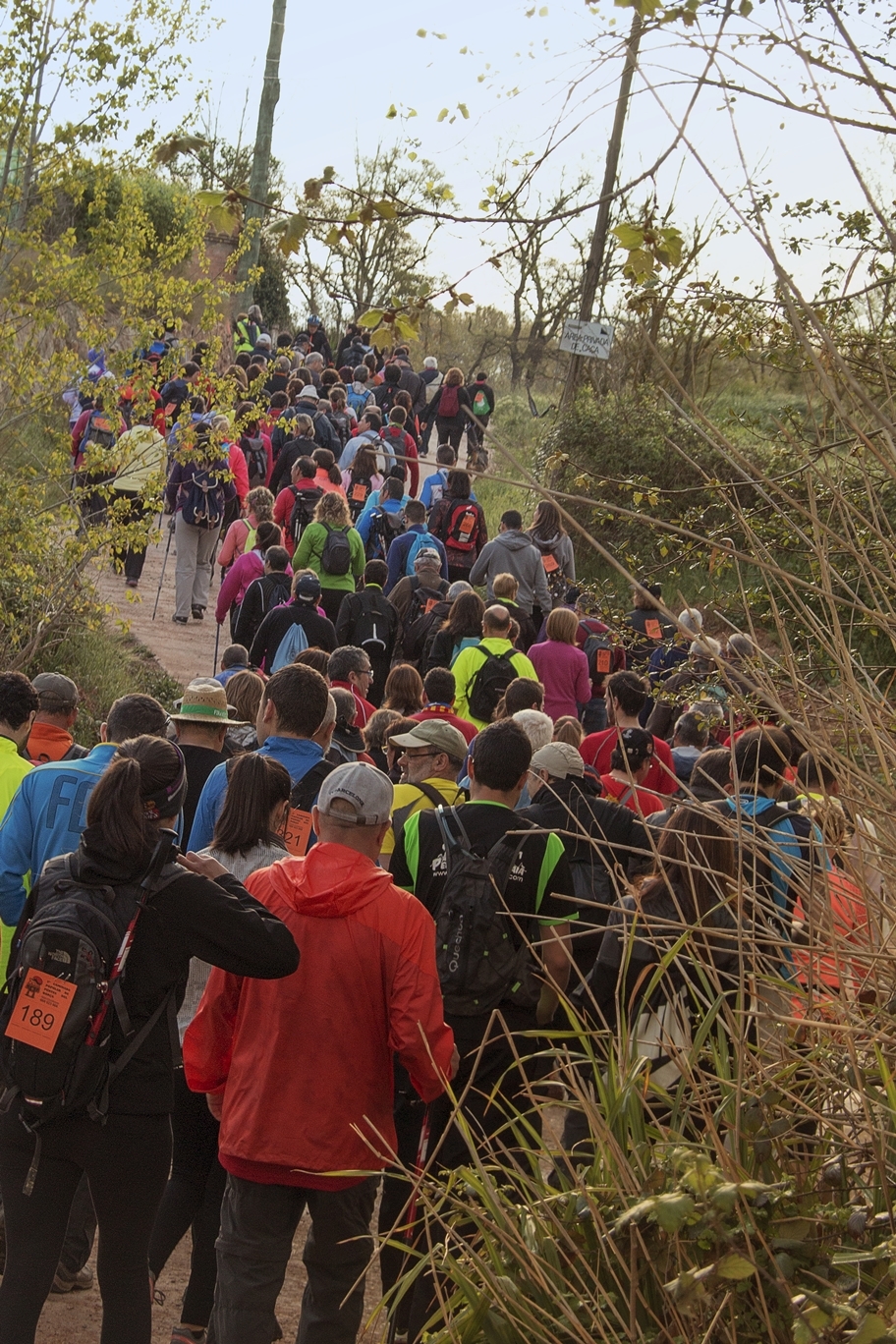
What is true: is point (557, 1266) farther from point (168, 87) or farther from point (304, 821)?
point (168, 87)

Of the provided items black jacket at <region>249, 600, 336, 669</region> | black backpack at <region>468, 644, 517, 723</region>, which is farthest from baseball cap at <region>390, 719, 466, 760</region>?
Answer: black jacket at <region>249, 600, 336, 669</region>

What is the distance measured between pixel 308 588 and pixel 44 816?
18.4 ft

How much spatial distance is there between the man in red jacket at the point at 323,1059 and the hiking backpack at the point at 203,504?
9749 millimetres

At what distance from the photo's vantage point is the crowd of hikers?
9.80 ft

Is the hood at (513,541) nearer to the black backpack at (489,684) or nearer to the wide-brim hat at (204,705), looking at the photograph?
the black backpack at (489,684)

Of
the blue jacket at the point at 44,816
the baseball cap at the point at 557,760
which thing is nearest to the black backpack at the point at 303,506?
the baseball cap at the point at 557,760

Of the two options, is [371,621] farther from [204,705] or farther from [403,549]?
[204,705]

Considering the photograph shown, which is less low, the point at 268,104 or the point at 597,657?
the point at 268,104

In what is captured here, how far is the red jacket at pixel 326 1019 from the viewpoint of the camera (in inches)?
Answer: 155

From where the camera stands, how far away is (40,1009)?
3625mm

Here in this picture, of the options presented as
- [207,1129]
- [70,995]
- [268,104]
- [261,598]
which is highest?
[268,104]

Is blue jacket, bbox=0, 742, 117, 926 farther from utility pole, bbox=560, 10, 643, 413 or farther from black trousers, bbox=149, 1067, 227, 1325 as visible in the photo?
utility pole, bbox=560, 10, 643, 413

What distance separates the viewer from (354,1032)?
4.02m

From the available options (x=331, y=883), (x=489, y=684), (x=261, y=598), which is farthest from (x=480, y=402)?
(x=331, y=883)
